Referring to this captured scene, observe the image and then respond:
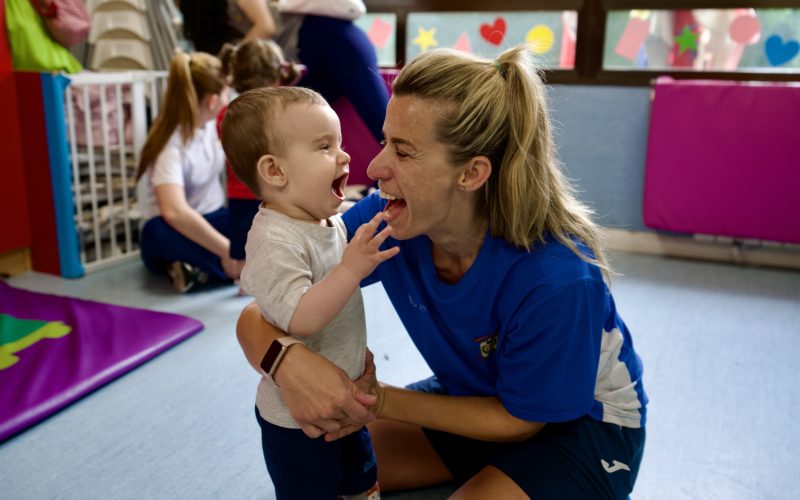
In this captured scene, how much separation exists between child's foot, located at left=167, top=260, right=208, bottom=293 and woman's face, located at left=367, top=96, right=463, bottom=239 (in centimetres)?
167

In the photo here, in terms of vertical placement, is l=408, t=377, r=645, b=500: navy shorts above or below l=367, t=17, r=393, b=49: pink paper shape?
below

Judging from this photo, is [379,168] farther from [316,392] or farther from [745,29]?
[745,29]

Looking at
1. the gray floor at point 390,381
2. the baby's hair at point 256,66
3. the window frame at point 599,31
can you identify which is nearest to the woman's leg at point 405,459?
the gray floor at point 390,381

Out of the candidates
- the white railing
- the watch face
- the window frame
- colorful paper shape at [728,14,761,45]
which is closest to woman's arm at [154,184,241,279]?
the white railing

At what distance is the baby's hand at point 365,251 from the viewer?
3.22ft

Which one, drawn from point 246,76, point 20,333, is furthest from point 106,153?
point 20,333

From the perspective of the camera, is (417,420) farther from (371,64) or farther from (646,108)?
(646,108)

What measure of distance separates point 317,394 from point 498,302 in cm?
32

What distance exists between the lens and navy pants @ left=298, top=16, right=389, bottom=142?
2619 millimetres

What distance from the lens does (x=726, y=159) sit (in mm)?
2867

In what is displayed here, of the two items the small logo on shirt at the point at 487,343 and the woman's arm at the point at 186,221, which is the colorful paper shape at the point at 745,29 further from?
the small logo on shirt at the point at 487,343

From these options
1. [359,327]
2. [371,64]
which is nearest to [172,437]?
[359,327]

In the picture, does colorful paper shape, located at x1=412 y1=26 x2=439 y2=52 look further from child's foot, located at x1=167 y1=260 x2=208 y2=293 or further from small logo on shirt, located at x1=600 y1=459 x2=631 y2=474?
small logo on shirt, located at x1=600 y1=459 x2=631 y2=474

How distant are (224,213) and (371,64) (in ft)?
2.70
